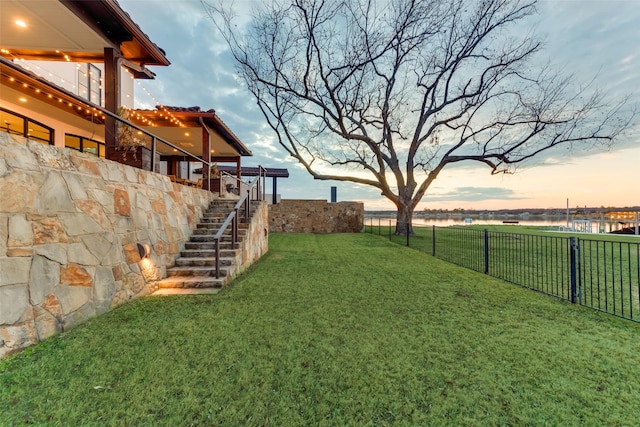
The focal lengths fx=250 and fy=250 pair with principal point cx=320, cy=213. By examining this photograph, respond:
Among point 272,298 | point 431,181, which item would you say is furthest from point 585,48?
point 272,298

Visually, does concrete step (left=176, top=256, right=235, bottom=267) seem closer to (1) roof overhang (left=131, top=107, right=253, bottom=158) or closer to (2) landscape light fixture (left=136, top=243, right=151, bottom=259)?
(2) landscape light fixture (left=136, top=243, right=151, bottom=259)

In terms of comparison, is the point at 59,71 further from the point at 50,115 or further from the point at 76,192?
the point at 76,192

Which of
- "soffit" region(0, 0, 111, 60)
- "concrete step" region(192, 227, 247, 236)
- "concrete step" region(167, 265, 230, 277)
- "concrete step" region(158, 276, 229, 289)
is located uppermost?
"soffit" region(0, 0, 111, 60)

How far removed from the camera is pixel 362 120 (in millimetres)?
14344

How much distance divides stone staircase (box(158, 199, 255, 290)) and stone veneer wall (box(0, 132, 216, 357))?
0.30 metres

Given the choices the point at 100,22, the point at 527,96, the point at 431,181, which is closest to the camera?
the point at 100,22

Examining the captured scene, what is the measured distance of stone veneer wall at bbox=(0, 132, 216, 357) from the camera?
92.4 inches

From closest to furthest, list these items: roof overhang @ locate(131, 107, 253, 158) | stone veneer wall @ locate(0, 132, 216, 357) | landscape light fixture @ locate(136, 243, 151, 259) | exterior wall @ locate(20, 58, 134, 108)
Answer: stone veneer wall @ locate(0, 132, 216, 357) < landscape light fixture @ locate(136, 243, 151, 259) < exterior wall @ locate(20, 58, 134, 108) < roof overhang @ locate(131, 107, 253, 158)

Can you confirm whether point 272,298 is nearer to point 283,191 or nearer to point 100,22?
point 100,22

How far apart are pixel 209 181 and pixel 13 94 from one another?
477cm

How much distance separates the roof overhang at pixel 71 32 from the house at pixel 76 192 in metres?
0.02

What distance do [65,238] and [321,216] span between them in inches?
588

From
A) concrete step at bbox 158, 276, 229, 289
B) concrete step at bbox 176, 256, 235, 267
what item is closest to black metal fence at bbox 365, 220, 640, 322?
concrete step at bbox 158, 276, 229, 289

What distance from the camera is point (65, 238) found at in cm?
287
